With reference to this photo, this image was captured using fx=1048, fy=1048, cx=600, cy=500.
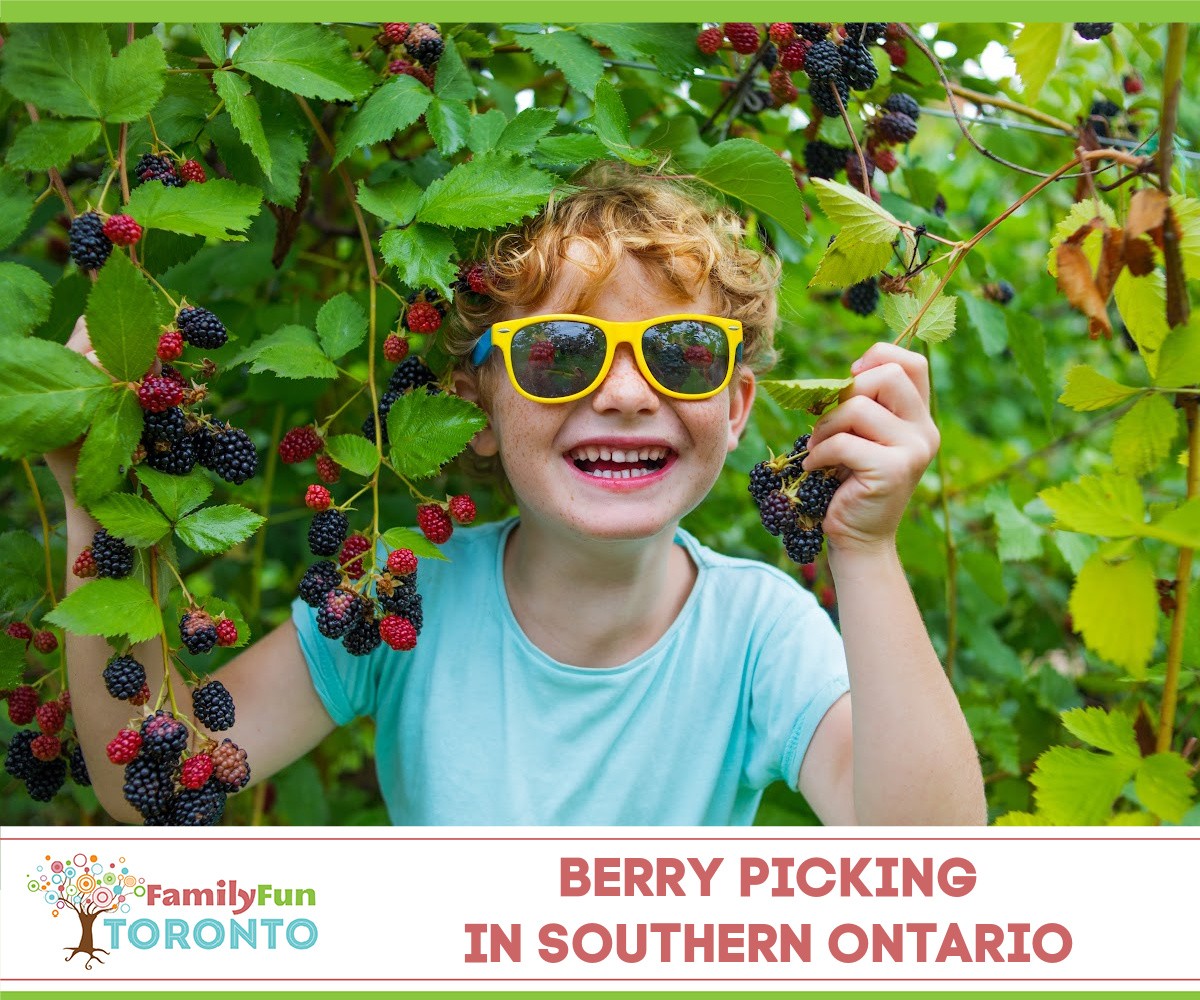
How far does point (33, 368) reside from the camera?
0.92 metres

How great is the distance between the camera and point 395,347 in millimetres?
1174

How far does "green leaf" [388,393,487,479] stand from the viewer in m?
1.09

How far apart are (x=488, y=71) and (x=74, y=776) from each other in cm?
118

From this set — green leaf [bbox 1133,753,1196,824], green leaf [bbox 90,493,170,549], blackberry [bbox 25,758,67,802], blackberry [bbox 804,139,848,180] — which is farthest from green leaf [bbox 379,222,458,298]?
green leaf [bbox 1133,753,1196,824]

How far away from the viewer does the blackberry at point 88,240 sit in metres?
0.97

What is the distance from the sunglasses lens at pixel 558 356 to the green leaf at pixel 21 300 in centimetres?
49

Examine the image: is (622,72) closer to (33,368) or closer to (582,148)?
(582,148)

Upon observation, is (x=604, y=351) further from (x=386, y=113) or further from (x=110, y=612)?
(x=110, y=612)

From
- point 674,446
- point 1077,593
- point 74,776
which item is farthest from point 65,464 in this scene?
point 1077,593

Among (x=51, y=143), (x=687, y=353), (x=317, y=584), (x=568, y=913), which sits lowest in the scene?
(x=568, y=913)

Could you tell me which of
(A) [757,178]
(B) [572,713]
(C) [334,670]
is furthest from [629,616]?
(A) [757,178]

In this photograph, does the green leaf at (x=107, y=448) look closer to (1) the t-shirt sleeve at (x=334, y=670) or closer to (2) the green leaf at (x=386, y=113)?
(2) the green leaf at (x=386, y=113)

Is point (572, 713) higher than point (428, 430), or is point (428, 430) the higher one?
point (428, 430)

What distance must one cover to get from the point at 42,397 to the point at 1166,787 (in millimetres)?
1018
